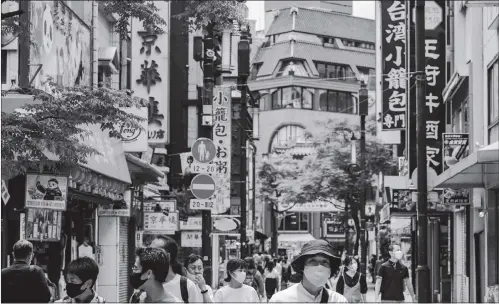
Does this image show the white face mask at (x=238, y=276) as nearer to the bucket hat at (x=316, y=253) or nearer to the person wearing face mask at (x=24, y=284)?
the person wearing face mask at (x=24, y=284)

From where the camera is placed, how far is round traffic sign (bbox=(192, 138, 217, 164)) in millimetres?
24766

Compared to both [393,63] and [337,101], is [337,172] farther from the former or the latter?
[337,101]

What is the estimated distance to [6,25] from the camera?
49.0 feet

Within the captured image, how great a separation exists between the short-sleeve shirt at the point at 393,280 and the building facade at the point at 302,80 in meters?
89.0

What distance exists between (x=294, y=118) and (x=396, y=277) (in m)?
93.9

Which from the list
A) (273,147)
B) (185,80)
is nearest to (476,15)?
(185,80)

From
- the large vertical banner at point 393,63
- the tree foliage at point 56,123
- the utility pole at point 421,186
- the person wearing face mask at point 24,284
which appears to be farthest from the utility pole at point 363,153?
the person wearing face mask at point 24,284

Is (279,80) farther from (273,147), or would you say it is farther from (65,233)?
(65,233)

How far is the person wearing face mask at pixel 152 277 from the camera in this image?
748 cm

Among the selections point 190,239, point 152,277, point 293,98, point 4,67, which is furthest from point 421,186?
point 293,98

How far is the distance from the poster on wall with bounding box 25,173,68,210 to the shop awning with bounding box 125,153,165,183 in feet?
32.7

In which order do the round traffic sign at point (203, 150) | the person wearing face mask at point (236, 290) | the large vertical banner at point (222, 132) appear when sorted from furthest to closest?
the large vertical banner at point (222, 132) < the round traffic sign at point (203, 150) < the person wearing face mask at point (236, 290)

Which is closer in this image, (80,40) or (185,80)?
(80,40)

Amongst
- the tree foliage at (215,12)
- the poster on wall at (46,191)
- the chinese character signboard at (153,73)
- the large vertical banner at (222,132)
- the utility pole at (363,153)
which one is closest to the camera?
the poster on wall at (46,191)
